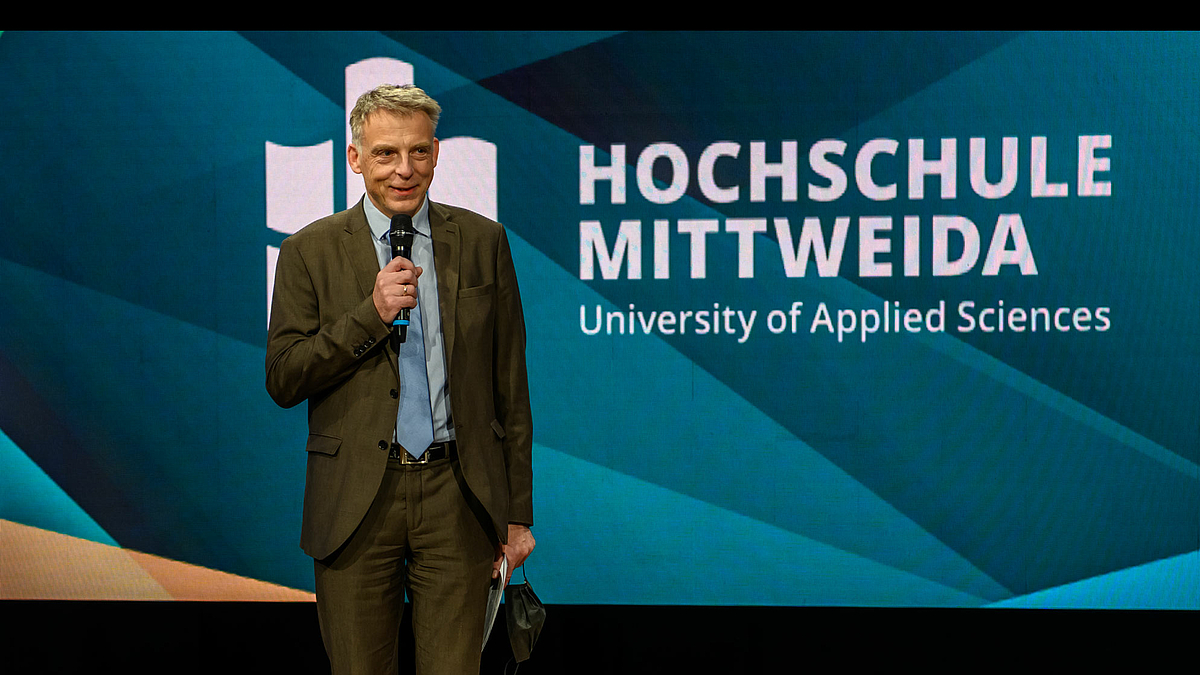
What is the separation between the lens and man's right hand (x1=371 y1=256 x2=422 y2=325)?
1733 millimetres

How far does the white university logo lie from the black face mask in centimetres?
169

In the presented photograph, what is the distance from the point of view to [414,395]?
190 centimetres

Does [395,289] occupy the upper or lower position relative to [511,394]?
upper

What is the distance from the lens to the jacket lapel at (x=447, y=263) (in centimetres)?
191

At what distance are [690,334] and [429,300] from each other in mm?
1701

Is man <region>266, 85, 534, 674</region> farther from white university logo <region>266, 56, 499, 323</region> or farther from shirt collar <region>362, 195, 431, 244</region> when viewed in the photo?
white university logo <region>266, 56, 499, 323</region>

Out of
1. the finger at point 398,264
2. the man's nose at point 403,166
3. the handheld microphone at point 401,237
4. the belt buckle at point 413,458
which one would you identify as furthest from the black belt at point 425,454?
the man's nose at point 403,166

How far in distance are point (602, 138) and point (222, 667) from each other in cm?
229

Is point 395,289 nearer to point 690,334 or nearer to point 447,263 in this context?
point 447,263

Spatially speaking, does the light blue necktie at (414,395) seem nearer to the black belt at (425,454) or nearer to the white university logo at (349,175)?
the black belt at (425,454)

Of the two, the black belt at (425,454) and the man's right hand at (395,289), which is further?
the black belt at (425,454)

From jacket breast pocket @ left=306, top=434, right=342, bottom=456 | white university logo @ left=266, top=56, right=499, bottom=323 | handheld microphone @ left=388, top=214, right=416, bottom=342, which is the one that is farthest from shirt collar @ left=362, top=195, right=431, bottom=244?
white university logo @ left=266, top=56, right=499, bottom=323

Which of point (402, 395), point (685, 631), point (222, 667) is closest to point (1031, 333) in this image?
point (685, 631)

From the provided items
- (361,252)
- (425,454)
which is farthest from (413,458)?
(361,252)
